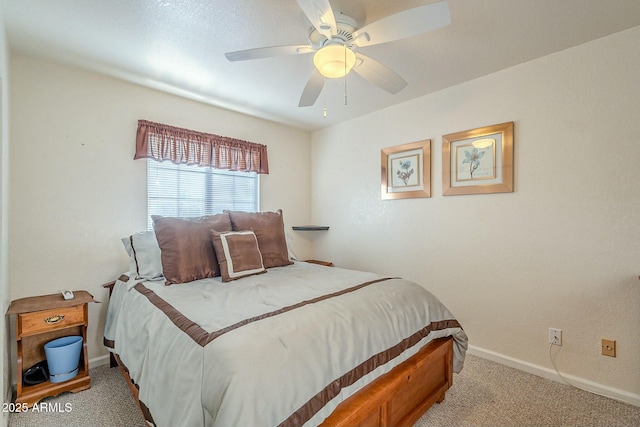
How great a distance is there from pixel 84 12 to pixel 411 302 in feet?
8.52

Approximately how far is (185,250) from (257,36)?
1570 millimetres

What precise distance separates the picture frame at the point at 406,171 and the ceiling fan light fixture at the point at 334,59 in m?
1.48

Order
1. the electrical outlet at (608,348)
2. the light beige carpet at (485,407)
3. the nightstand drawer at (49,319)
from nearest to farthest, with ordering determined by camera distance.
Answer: the light beige carpet at (485,407) < the nightstand drawer at (49,319) < the electrical outlet at (608,348)

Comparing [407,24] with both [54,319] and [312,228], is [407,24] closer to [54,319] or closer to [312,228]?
[312,228]

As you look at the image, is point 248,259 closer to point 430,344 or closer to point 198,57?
point 430,344

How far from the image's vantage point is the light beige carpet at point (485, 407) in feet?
5.65

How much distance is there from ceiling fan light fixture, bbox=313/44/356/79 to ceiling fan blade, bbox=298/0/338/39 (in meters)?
0.10

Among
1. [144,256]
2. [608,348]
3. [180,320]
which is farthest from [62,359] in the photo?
[608,348]

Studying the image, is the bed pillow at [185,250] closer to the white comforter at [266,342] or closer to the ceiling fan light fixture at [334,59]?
the white comforter at [266,342]

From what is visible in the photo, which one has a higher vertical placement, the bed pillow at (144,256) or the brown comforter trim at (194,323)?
the bed pillow at (144,256)

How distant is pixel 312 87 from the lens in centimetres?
204

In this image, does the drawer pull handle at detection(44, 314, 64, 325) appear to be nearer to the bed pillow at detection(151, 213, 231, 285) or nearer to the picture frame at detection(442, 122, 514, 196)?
the bed pillow at detection(151, 213, 231, 285)

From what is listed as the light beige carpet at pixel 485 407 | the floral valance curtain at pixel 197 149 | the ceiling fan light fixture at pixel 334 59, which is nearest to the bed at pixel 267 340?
the light beige carpet at pixel 485 407

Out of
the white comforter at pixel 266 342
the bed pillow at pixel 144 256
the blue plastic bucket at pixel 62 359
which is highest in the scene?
the bed pillow at pixel 144 256
